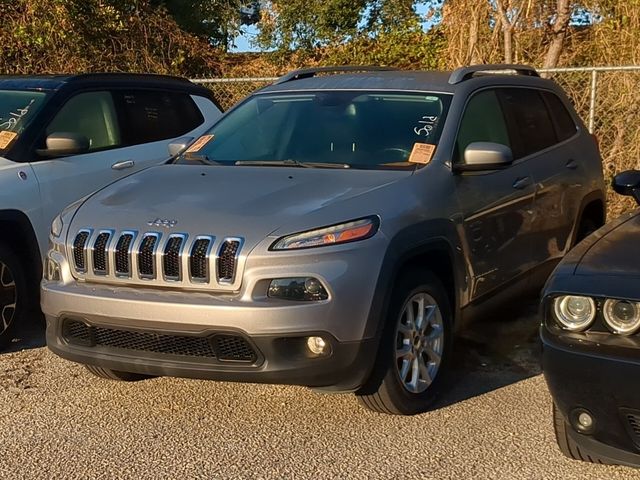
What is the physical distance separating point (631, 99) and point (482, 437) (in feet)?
20.9

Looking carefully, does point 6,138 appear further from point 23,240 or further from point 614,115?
point 614,115

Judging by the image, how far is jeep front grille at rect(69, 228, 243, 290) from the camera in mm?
3855

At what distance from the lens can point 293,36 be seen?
58.2ft

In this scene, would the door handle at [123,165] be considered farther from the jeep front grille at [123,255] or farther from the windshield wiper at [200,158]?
the jeep front grille at [123,255]

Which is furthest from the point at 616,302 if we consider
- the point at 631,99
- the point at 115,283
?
the point at 631,99

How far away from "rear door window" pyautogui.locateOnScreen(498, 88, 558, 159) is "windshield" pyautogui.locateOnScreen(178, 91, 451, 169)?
2.38 ft

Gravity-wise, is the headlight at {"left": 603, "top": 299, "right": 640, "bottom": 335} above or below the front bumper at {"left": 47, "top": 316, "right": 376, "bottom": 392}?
above

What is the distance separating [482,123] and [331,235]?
1765 mm

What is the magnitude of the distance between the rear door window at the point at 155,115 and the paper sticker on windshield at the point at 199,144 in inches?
51.6

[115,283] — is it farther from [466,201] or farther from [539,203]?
[539,203]

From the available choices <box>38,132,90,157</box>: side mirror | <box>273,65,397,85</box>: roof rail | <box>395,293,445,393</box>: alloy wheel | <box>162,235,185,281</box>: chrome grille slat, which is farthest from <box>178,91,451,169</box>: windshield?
<box>162,235,185,281</box>: chrome grille slat

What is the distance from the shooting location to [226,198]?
13.9ft

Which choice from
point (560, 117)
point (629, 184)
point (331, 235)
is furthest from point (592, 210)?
point (331, 235)

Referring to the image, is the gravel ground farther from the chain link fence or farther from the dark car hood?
the chain link fence
